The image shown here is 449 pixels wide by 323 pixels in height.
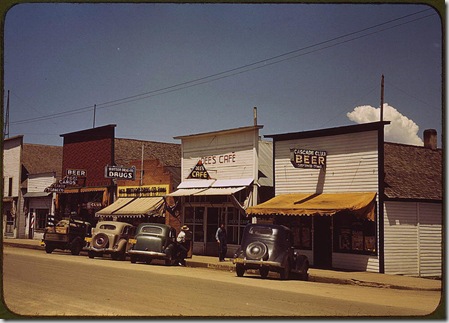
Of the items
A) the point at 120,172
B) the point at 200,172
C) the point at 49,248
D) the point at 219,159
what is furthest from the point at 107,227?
the point at 120,172

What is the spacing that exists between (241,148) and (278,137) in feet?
9.24

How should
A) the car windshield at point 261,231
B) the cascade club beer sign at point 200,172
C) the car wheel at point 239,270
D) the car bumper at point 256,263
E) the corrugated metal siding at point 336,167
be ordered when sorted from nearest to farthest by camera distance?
1. the car bumper at point 256,263
2. the car windshield at point 261,231
3. the car wheel at point 239,270
4. the corrugated metal siding at point 336,167
5. the cascade club beer sign at point 200,172

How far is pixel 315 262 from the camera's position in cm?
2517

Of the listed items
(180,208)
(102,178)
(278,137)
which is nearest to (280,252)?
(278,137)

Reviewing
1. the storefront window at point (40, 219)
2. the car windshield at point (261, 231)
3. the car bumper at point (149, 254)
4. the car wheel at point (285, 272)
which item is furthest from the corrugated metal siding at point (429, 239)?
the storefront window at point (40, 219)

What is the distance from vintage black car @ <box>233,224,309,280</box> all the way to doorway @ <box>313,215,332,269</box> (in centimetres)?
472

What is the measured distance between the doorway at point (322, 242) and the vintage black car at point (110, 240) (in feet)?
28.0

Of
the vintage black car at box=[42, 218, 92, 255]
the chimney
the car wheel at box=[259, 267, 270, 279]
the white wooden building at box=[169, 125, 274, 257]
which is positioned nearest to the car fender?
the vintage black car at box=[42, 218, 92, 255]

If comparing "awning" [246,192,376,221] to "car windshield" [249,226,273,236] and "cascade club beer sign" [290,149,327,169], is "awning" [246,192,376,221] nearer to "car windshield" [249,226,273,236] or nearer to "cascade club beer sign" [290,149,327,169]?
"cascade club beer sign" [290,149,327,169]

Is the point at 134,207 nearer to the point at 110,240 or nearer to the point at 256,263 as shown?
the point at 110,240

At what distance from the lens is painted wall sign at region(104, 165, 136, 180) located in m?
34.6

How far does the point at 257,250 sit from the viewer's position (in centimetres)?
1958

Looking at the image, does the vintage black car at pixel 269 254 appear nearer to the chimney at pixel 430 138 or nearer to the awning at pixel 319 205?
the awning at pixel 319 205

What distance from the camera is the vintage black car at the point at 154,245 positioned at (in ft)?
80.8
